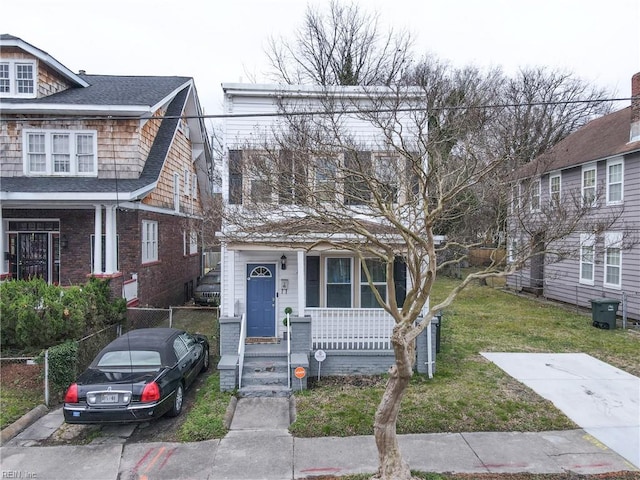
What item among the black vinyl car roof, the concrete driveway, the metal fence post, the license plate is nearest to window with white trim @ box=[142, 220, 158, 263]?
the black vinyl car roof

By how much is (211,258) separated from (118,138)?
2093cm

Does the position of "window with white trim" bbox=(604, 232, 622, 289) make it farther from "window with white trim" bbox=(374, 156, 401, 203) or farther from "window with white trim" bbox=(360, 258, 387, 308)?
"window with white trim" bbox=(374, 156, 401, 203)

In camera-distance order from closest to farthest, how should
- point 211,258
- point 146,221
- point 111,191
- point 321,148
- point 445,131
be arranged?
point 321,148 → point 445,131 → point 111,191 → point 146,221 → point 211,258

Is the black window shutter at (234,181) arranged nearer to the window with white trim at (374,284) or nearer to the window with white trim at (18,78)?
the window with white trim at (374,284)

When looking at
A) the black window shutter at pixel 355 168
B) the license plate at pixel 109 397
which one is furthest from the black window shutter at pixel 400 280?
the license plate at pixel 109 397

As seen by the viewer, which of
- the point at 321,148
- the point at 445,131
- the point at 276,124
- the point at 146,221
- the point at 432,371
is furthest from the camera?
the point at 146,221

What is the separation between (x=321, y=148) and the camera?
24.8 feet

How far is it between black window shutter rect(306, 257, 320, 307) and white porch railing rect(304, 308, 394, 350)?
1.49 metres

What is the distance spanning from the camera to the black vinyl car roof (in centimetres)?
793

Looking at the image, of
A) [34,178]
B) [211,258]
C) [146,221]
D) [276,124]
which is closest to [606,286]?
[276,124]

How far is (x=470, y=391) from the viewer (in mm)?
8375

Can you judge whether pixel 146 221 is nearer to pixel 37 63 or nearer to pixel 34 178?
pixel 34 178

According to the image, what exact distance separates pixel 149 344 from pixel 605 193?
53.1 ft

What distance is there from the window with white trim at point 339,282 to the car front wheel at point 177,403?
445 centimetres
